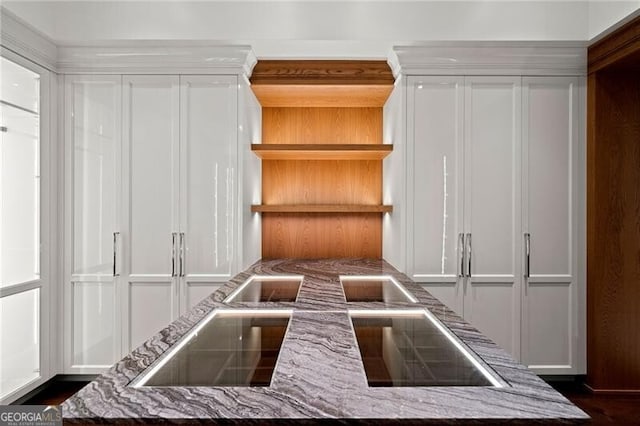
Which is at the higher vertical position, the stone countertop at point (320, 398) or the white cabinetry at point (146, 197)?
the white cabinetry at point (146, 197)

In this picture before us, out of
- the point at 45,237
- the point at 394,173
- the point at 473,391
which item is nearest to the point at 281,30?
the point at 394,173

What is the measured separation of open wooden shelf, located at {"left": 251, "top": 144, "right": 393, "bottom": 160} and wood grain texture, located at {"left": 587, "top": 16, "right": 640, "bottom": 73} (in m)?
1.42

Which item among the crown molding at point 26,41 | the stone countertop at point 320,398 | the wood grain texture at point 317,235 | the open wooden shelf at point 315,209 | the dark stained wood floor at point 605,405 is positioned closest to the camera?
the stone countertop at point 320,398

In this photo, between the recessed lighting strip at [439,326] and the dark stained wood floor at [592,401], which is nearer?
the recessed lighting strip at [439,326]

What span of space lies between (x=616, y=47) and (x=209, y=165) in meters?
2.65

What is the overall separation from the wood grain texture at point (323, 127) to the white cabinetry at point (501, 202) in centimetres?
63

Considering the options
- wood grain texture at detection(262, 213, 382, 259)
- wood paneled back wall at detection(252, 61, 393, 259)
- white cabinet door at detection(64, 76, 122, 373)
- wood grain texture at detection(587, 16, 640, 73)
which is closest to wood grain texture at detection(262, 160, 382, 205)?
wood paneled back wall at detection(252, 61, 393, 259)

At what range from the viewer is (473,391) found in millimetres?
995

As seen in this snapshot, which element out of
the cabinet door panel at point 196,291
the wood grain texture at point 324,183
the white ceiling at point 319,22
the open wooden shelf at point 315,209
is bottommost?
the cabinet door panel at point 196,291

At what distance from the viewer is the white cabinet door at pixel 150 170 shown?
3076 millimetres

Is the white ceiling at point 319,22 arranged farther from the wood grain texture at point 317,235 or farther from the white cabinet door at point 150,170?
the wood grain texture at point 317,235

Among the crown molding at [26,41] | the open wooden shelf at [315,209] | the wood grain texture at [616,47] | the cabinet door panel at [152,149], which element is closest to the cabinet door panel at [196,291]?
the cabinet door panel at [152,149]

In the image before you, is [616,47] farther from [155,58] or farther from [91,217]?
[91,217]

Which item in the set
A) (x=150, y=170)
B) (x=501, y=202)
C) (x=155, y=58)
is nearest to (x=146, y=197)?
(x=150, y=170)
